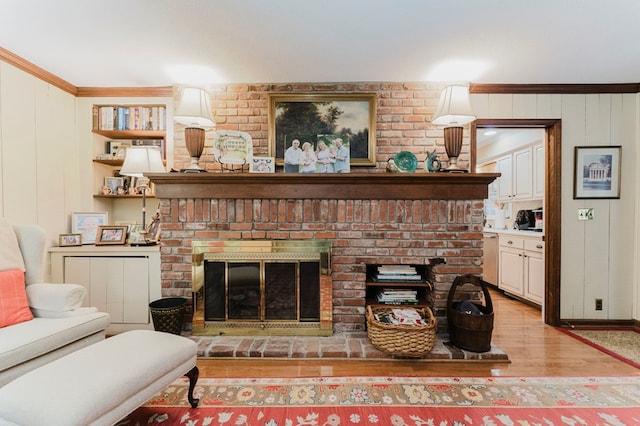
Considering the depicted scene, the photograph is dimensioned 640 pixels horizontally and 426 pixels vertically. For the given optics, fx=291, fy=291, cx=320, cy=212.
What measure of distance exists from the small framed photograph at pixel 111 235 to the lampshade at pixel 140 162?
1.90ft

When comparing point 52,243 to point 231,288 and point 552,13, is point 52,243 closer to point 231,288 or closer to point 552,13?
point 231,288

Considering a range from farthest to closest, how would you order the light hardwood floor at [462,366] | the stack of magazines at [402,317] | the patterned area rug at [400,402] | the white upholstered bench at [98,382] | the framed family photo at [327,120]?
the framed family photo at [327,120] < the stack of magazines at [402,317] < the light hardwood floor at [462,366] < the patterned area rug at [400,402] < the white upholstered bench at [98,382]

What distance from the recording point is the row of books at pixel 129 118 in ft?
9.54

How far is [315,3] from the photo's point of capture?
5.63ft

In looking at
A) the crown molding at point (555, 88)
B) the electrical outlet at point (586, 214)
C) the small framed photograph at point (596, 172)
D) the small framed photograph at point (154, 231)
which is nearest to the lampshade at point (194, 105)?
the small framed photograph at point (154, 231)

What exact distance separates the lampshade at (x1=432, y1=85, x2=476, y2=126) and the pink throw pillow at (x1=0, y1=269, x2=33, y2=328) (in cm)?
324

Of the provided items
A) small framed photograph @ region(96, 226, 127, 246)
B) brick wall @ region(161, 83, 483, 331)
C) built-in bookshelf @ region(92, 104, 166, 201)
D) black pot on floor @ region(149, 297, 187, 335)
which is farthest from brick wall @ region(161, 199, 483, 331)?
built-in bookshelf @ region(92, 104, 166, 201)

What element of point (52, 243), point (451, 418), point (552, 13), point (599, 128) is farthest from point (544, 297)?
point (52, 243)

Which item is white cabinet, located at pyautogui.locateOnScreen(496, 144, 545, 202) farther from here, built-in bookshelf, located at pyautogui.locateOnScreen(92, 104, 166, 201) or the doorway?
built-in bookshelf, located at pyautogui.locateOnScreen(92, 104, 166, 201)

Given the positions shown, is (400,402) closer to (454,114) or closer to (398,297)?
(398,297)

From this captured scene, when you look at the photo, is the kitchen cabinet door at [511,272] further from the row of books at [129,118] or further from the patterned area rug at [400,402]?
the row of books at [129,118]

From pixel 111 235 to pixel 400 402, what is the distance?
2.86 metres

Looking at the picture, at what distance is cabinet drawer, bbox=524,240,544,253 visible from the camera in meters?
3.25

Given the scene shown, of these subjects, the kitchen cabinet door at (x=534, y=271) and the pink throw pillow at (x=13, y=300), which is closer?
the pink throw pillow at (x=13, y=300)
